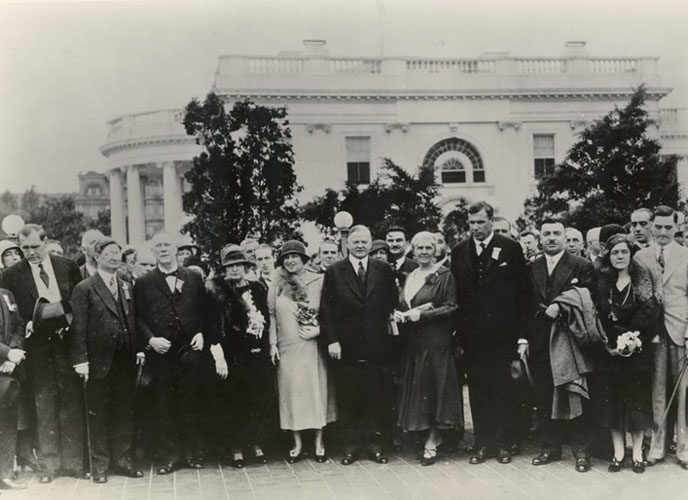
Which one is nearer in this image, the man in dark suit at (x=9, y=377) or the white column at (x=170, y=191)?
the man in dark suit at (x=9, y=377)

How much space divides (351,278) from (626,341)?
2377mm

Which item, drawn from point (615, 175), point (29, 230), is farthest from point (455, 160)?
point (29, 230)

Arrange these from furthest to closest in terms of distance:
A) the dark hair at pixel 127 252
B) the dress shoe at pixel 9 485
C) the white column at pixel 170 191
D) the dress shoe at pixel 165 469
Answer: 1. the white column at pixel 170 191
2. the dark hair at pixel 127 252
3. the dress shoe at pixel 165 469
4. the dress shoe at pixel 9 485

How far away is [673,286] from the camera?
624 centimetres

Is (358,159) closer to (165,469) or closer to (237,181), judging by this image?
(237,181)

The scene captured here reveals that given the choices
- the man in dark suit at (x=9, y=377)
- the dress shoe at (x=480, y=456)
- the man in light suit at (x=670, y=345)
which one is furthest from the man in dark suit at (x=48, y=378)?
the man in light suit at (x=670, y=345)

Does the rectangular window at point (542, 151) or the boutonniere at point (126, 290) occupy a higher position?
the rectangular window at point (542, 151)

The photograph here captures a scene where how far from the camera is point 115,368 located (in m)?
6.14

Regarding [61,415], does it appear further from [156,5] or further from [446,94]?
[446,94]

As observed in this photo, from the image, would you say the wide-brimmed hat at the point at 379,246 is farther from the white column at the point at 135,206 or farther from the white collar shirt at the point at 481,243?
the white column at the point at 135,206

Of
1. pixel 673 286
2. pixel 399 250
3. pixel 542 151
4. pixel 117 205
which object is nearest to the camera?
pixel 673 286

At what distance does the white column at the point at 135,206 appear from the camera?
27580 mm

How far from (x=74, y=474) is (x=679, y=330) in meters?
5.25

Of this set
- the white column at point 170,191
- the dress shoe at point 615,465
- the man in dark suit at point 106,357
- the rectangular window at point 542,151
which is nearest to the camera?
the dress shoe at point 615,465
